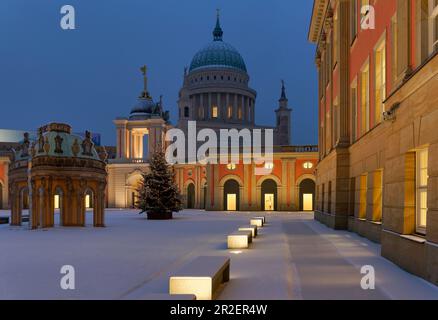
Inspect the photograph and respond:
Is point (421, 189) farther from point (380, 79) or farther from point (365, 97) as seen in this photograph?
point (365, 97)

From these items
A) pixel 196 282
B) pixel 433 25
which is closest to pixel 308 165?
pixel 433 25

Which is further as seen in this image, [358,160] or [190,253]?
[358,160]

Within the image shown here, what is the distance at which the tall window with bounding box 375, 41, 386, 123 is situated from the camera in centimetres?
1758

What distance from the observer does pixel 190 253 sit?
1518 centimetres

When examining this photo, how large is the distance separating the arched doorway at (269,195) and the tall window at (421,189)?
4425cm

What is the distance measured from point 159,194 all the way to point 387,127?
27.4 metres

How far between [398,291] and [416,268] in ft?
6.44

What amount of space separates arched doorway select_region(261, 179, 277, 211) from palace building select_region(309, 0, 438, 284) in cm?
2462

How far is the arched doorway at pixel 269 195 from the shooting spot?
5566 cm

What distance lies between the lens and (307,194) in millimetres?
55219

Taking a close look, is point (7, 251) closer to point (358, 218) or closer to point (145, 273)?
point (145, 273)

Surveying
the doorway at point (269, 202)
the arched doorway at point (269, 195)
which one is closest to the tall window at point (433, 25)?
the arched doorway at point (269, 195)

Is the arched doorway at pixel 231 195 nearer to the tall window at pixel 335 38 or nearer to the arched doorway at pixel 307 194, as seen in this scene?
the arched doorway at pixel 307 194
